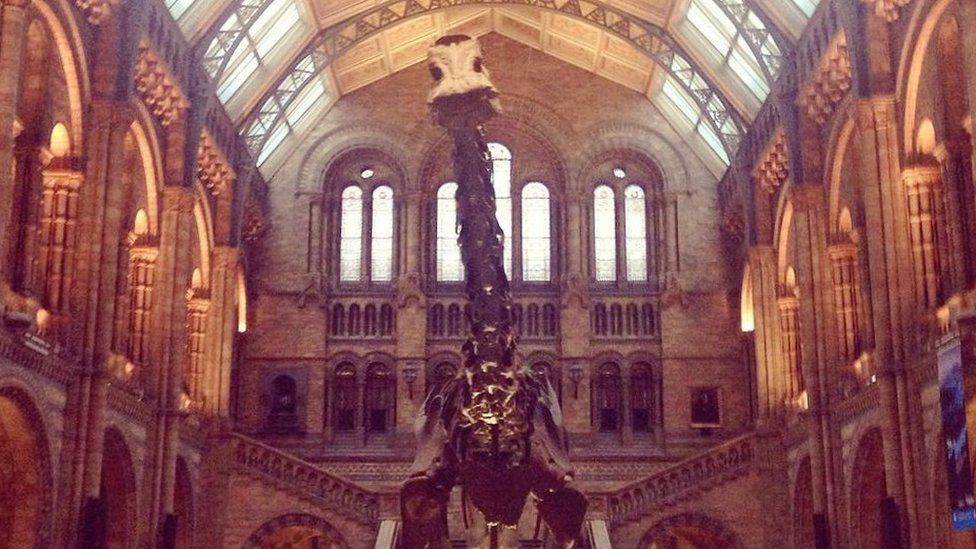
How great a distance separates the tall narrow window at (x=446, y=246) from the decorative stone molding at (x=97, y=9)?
59.8 ft

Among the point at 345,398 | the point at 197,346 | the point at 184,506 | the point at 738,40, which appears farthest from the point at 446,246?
the point at 184,506

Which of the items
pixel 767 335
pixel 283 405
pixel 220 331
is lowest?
pixel 283 405

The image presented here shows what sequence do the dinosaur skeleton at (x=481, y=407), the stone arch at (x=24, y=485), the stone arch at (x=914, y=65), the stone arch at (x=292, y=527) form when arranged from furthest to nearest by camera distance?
the stone arch at (x=292, y=527) < the stone arch at (x=914, y=65) < the stone arch at (x=24, y=485) < the dinosaur skeleton at (x=481, y=407)

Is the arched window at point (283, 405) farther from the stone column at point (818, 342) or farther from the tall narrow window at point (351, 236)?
the stone column at point (818, 342)

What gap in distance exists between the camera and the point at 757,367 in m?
36.8

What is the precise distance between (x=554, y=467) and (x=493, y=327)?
1435mm

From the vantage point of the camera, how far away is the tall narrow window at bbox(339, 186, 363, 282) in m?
42.5

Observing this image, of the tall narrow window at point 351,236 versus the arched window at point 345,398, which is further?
the tall narrow window at point 351,236

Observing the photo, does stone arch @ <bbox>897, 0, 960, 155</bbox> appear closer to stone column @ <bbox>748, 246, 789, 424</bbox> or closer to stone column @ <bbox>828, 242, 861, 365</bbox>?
stone column @ <bbox>828, 242, 861, 365</bbox>

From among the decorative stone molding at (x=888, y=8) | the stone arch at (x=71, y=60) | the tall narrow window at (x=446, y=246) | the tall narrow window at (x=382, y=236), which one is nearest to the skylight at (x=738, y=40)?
the decorative stone molding at (x=888, y=8)

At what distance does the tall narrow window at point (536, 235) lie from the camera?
140 ft

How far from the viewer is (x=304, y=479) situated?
34.7m

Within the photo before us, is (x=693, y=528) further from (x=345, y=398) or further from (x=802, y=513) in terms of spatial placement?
(x=345, y=398)

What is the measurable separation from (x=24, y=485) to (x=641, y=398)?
23117 millimetres
